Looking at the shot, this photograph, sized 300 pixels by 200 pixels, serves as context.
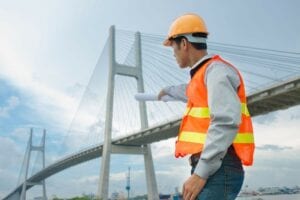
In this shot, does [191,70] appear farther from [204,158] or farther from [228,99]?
[204,158]

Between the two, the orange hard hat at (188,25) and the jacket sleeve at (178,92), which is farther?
the jacket sleeve at (178,92)

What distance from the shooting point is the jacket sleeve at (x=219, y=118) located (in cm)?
180

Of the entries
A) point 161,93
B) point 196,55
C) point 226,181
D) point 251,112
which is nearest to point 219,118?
point 226,181

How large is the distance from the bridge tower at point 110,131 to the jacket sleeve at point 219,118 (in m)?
28.6

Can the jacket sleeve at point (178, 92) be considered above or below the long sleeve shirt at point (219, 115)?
above

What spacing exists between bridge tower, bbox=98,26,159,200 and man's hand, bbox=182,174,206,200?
94.2ft

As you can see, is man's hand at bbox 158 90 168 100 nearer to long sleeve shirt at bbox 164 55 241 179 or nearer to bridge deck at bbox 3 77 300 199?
long sleeve shirt at bbox 164 55 241 179

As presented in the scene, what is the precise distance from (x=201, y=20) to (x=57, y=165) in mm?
42527

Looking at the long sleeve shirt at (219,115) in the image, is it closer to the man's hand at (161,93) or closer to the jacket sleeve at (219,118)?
the jacket sleeve at (219,118)

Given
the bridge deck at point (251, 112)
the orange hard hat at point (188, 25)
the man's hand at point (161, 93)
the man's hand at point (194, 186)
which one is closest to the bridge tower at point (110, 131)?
the bridge deck at point (251, 112)

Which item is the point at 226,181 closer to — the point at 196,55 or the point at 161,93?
the point at 196,55

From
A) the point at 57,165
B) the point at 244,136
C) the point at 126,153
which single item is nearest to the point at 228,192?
the point at 244,136

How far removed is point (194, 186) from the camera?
180 centimetres

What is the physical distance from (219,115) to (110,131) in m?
30.1
